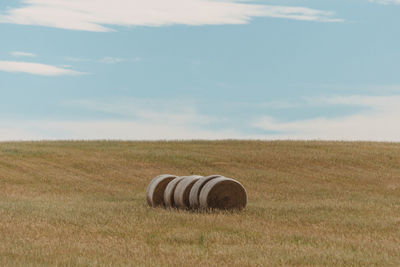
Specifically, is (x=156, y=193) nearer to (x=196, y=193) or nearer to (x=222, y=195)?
(x=196, y=193)

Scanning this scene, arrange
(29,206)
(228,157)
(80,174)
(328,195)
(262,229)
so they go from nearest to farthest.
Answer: (262,229), (29,206), (328,195), (80,174), (228,157)

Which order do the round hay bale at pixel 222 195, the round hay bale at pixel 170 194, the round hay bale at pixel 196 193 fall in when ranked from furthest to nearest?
the round hay bale at pixel 170 194 < the round hay bale at pixel 196 193 < the round hay bale at pixel 222 195

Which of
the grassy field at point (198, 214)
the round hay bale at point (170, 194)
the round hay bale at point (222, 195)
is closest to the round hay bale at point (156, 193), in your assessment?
the round hay bale at point (170, 194)

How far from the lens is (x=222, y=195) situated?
725 inches

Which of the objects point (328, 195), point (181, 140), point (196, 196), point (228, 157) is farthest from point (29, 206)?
point (181, 140)

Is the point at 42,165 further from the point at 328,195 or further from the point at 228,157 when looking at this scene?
the point at 328,195

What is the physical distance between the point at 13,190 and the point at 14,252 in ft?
49.1

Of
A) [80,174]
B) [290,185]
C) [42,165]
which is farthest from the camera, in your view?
[42,165]

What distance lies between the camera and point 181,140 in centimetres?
4694

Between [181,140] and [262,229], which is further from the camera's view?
[181,140]

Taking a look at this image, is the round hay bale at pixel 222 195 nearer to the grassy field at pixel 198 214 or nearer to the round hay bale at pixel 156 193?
the grassy field at pixel 198 214

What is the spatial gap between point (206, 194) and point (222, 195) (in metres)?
0.59

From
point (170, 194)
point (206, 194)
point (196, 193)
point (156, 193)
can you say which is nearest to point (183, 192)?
point (196, 193)

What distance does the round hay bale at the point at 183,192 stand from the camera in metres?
18.8
